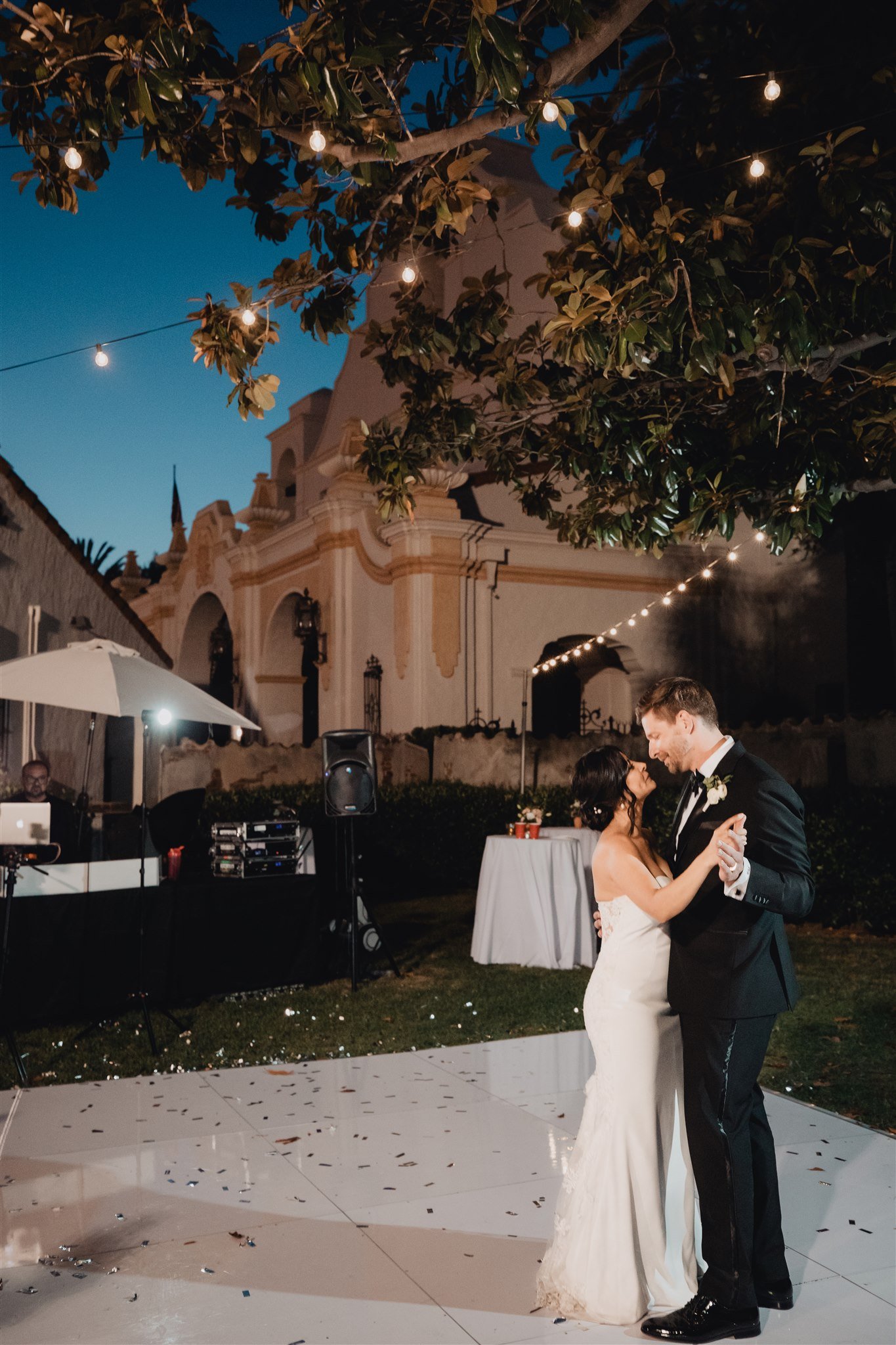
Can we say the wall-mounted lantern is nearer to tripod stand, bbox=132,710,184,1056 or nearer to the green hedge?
the green hedge

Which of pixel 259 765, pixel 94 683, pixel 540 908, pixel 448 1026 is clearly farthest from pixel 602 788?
pixel 259 765

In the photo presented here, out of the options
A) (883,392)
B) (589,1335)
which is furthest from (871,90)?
(589,1335)

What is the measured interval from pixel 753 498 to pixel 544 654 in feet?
34.7

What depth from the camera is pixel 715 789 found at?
9.46 feet

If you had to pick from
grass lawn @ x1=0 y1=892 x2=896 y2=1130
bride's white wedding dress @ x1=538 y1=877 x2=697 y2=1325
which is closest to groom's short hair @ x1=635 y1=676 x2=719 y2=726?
bride's white wedding dress @ x1=538 y1=877 x2=697 y2=1325

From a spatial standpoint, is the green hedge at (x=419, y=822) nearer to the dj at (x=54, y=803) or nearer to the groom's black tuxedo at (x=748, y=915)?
the dj at (x=54, y=803)

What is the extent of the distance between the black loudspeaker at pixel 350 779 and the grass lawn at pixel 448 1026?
4.28 ft

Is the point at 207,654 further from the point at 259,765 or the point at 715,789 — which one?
the point at 715,789

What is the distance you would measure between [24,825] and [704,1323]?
179 inches

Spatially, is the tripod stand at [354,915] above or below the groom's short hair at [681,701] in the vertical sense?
below

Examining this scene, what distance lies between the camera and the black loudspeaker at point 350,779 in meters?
8.16

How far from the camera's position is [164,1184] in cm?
424

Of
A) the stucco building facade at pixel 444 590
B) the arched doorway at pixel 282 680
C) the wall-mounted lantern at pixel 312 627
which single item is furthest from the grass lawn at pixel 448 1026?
the arched doorway at pixel 282 680

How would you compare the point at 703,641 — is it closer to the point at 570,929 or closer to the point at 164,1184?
the point at 570,929
